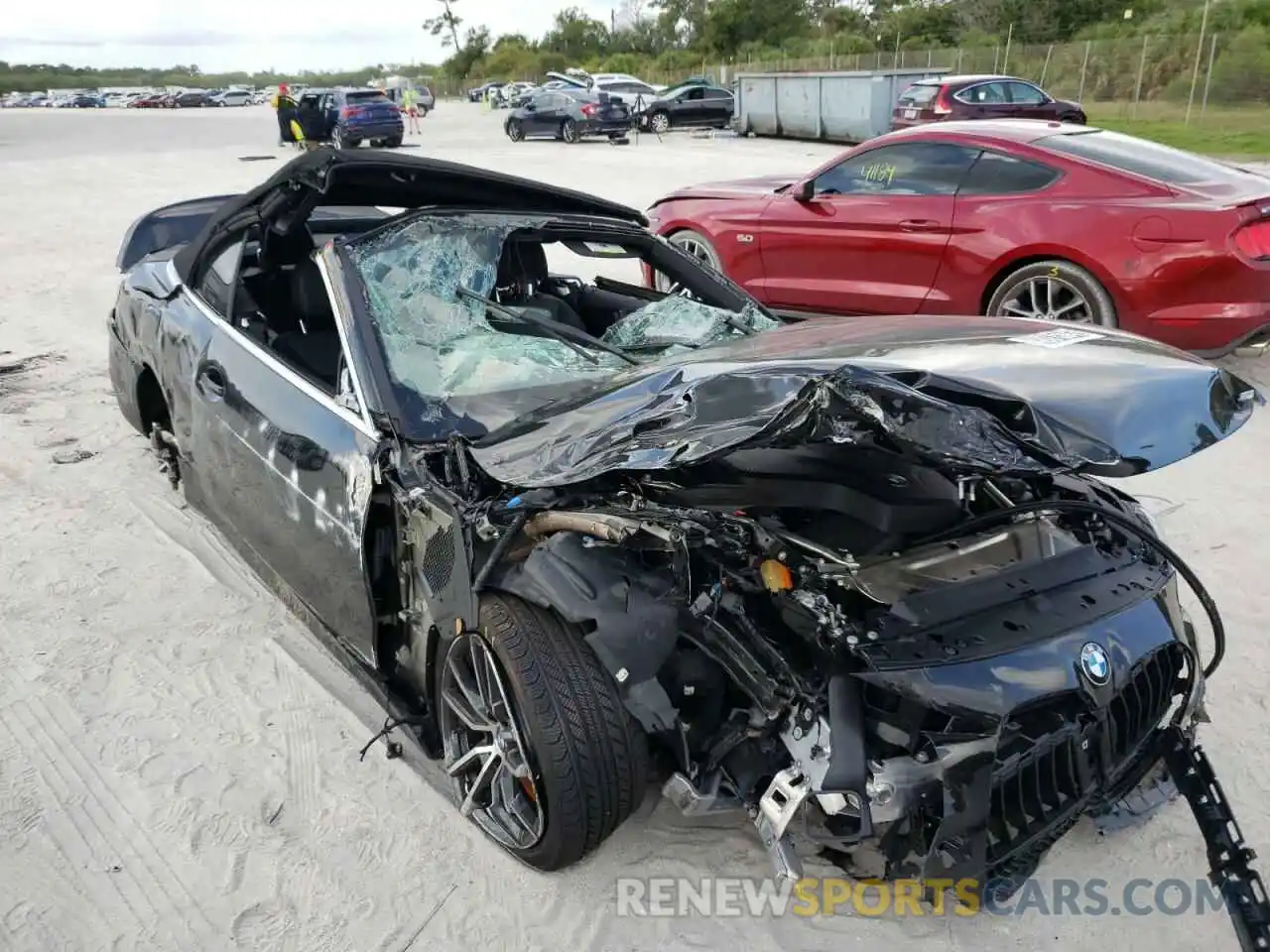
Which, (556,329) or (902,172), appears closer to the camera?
(556,329)

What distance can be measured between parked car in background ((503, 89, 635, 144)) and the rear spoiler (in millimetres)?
20475

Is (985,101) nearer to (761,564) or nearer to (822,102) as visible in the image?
(822,102)

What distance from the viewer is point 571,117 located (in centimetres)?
2538

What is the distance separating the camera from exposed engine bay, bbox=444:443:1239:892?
2.13 m

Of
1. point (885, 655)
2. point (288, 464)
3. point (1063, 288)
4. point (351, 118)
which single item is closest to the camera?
point (885, 655)

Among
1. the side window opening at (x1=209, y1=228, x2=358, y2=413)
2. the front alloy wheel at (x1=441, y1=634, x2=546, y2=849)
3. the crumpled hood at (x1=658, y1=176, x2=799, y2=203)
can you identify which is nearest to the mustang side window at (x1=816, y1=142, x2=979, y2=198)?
the crumpled hood at (x1=658, y1=176, x2=799, y2=203)

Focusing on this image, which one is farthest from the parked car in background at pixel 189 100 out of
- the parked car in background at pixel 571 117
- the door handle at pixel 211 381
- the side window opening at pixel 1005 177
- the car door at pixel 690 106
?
the door handle at pixel 211 381

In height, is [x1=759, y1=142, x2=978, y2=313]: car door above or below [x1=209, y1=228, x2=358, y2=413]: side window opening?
below

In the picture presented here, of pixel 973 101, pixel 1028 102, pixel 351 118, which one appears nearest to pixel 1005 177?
pixel 973 101

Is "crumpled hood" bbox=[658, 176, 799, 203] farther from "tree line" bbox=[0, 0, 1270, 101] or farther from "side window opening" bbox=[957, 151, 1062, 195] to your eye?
"tree line" bbox=[0, 0, 1270, 101]

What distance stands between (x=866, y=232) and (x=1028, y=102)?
12.0 m

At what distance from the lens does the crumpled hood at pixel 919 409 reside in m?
2.02

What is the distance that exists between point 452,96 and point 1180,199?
78039 mm

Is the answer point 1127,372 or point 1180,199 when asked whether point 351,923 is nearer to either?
→ point 1127,372
